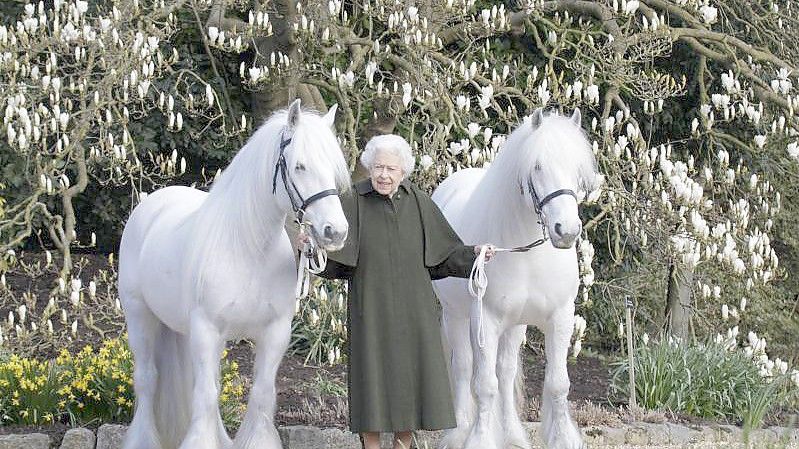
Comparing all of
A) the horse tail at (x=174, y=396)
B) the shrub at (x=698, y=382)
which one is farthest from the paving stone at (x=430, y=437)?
the shrub at (x=698, y=382)

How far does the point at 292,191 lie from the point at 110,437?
7.33 ft

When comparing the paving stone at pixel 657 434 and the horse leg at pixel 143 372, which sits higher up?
the horse leg at pixel 143 372

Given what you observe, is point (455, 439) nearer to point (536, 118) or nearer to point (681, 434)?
point (536, 118)

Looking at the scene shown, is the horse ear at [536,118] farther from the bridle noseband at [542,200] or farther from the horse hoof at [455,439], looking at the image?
the horse hoof at [455,439]

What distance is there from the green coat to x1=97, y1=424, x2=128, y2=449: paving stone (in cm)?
181

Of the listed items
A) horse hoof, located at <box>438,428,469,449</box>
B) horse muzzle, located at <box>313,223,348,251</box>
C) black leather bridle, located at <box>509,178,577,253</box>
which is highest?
black leather bridle, located at <box>509,178,577,253</box>

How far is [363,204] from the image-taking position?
17.2ft

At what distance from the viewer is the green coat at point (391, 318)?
511cm

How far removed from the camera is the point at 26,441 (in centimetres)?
625

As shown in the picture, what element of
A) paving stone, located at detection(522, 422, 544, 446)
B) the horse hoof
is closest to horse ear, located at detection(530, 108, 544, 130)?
the horse hoof

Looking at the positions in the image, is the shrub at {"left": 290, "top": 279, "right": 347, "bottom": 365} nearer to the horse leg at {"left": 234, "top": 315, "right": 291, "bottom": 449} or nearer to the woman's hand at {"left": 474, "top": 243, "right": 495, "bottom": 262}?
the horse leg at {"left": 234, "top": 315, "right": 291, "bottom": 449}

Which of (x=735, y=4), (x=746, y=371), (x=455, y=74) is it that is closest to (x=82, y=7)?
(x=455, y=74)

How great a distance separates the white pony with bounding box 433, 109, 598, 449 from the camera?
5.20 meters

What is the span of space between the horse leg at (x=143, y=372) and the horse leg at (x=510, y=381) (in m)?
1.73
